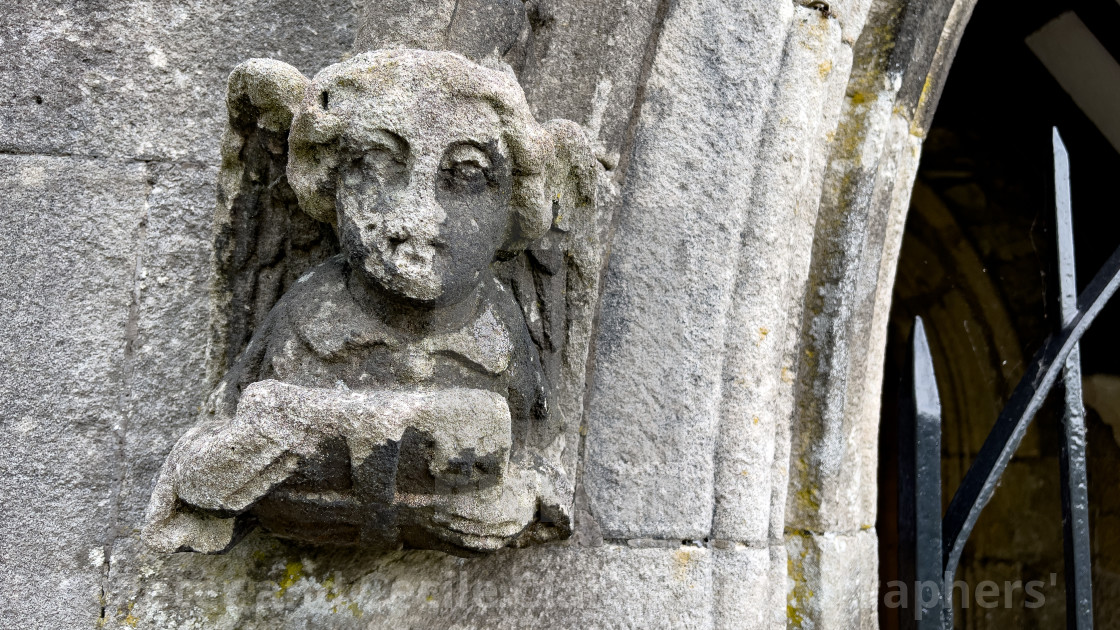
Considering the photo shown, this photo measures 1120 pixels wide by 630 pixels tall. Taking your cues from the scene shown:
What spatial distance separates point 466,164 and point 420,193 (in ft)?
0.25

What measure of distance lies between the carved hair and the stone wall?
122mm

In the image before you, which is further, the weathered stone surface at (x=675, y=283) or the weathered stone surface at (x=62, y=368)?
the weathered stone surface at (x=675, y=283)

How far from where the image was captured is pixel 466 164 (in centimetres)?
103

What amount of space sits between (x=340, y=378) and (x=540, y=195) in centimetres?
34

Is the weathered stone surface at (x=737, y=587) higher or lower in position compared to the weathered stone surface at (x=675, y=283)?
lower

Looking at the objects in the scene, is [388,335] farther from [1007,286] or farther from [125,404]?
[1007,286]

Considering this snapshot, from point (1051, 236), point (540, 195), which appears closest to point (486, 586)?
point (540, 195)

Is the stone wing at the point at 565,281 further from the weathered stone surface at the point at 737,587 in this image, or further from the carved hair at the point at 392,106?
the weathered stone surface at the point at 737,587

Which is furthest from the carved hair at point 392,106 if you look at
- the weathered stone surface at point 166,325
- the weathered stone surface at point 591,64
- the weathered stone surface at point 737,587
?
the weathered stone surface at point 737,587

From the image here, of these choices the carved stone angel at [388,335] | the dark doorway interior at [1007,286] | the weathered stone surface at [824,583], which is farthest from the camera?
the dark doorway interior at [1007,286]

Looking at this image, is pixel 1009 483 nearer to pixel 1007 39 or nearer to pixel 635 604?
pixel 1007 39

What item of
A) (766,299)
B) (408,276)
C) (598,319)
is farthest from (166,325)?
(766,299)

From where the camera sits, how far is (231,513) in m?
0.97

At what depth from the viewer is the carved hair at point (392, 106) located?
1.02m
